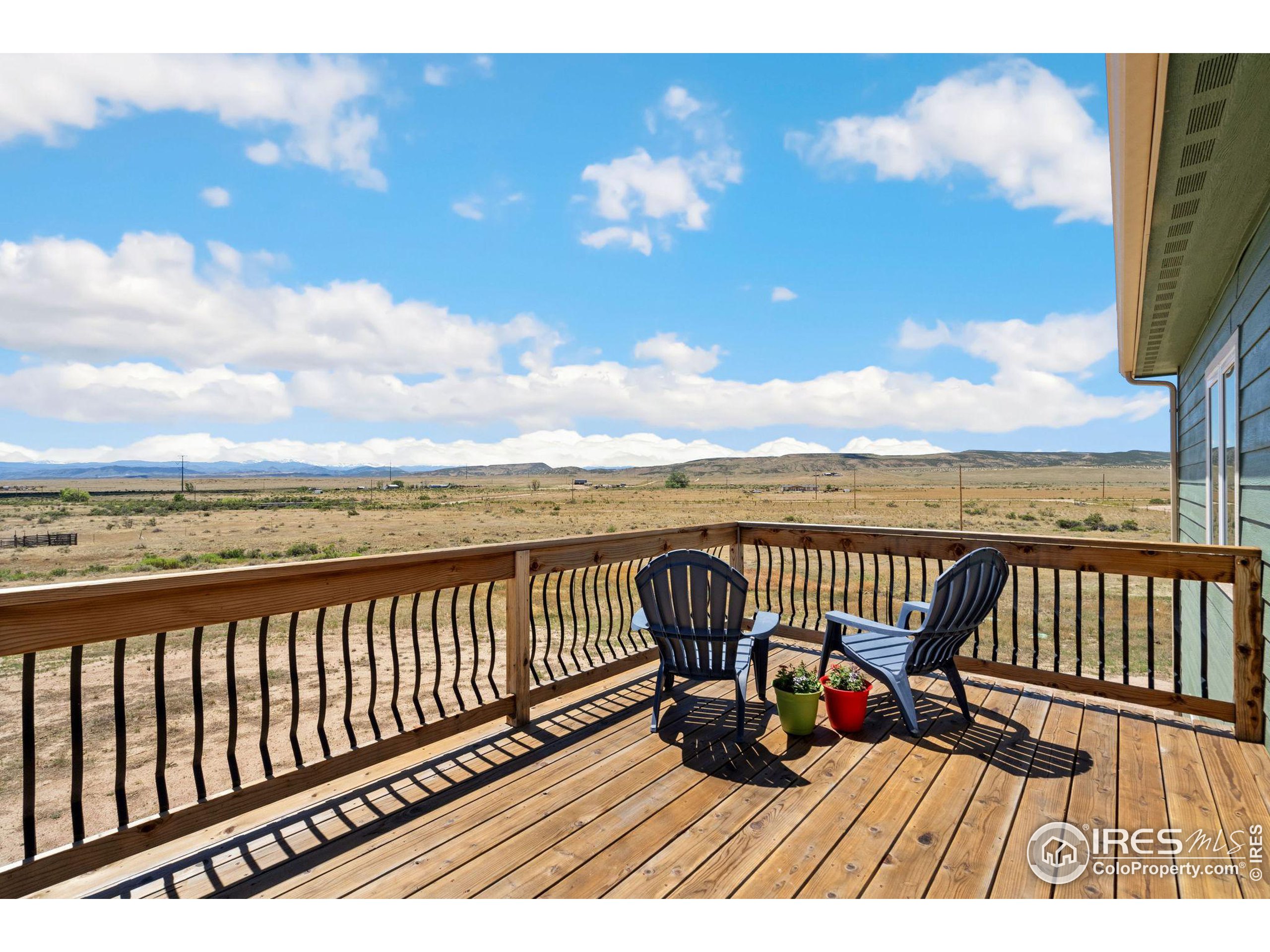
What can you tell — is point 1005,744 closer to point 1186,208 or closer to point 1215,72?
point 1186,208

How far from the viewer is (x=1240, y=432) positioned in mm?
3248

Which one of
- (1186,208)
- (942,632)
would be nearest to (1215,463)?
(1186,208)

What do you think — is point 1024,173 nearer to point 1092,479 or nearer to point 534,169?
point 534,169

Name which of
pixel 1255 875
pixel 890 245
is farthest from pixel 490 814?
pixel 890 245

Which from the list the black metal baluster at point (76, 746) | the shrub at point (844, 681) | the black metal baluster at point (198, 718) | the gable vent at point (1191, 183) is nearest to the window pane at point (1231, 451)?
the gable vent at point (1191, 183)

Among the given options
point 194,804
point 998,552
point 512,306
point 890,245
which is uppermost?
point 512,306

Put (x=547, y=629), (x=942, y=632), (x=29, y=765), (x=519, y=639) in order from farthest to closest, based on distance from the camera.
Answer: (x=547, y=629)
(x=519, y=639)
(x=942, y=632)
(x=29, y=765)

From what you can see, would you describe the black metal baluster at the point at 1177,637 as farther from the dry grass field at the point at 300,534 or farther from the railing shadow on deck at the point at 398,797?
the dry grass field at the point at 300,534

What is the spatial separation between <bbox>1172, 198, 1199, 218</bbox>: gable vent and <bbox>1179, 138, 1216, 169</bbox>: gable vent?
40 cm

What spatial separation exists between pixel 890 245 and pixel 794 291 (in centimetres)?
960

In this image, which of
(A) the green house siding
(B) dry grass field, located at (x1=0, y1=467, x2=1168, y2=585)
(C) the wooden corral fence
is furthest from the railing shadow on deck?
(C) the wooden corral fence

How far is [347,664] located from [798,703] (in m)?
2.01

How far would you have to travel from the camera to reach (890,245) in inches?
562
